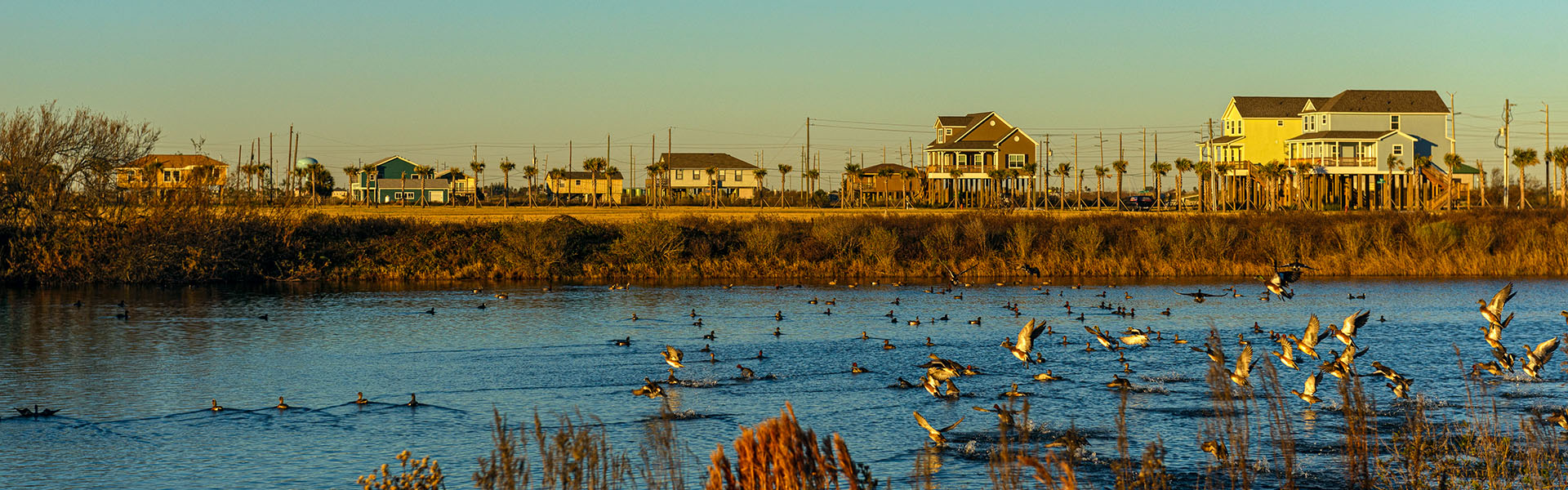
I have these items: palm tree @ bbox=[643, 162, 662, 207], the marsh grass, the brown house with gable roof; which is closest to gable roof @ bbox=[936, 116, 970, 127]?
the brown house with gable roof

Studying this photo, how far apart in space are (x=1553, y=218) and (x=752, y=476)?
62.5 meters

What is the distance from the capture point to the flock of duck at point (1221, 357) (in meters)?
13.0

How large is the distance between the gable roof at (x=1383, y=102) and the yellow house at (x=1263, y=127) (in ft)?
14.0

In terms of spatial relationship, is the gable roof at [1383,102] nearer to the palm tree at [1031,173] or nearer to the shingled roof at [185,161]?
the palm tree at [1031,173]

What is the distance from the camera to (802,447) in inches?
267

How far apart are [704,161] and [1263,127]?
62236 mm

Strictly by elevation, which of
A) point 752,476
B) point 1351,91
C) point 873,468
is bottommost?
point 873,468

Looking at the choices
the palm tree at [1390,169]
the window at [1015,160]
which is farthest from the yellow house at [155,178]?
the palm tree at [1390,169]

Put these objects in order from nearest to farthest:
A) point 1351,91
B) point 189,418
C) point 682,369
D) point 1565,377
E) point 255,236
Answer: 1. point 189,418
2. point 1565,377
3. point 682,369
4. point 255,236
5. point 1351,91

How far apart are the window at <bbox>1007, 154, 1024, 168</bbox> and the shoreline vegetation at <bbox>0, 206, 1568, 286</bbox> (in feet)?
201

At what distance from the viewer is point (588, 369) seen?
2509 cm

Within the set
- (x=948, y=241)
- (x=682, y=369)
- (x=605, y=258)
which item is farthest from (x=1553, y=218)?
(x=682, y=369)

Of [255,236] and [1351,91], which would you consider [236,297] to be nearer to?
[255,236]

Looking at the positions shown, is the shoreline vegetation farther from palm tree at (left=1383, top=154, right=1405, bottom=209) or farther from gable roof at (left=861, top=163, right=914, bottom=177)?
gable roof at (left=861, top=163, right=914, bottom=177)
